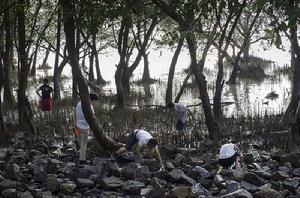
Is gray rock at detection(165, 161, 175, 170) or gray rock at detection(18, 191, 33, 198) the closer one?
gray rock at detection(18, 191, 33, 198)

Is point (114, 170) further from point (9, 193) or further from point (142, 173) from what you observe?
point (9, 193)

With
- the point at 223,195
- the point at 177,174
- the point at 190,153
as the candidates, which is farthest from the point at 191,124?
the point at 223,195

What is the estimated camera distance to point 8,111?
65.2ft

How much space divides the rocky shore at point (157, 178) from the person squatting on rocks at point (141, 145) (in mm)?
252

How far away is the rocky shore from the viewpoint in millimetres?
8750

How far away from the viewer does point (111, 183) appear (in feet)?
30.7

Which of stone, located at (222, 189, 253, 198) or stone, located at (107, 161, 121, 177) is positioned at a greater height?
stone, located at (107, 161, 121, 177)

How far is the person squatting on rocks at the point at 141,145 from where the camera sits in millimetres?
10789

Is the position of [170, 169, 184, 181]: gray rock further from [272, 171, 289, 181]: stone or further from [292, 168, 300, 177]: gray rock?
[292, 168, 300, 177]: gray rock

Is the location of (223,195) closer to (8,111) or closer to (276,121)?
(276,121)

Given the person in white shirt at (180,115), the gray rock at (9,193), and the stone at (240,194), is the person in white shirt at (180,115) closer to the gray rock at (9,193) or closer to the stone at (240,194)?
the stone at (240,194)

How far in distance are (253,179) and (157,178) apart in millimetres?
1718

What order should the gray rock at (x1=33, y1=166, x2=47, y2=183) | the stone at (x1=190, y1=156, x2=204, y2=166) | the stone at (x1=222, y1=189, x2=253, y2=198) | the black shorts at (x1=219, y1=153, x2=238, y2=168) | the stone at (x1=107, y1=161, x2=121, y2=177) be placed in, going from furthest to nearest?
the stone at (x1=190, y1=156, x2=204, y2=166) < the black shorts at (x1=219, y1=153, x2=238, y2=168) < the stone at (x1=107, y1=161, x2=121, y2=177) < the gray rock at (x1=33, y1=166, x2=47, y2=183) < the stone at (x1=222, y1=189, x2=253, y2=198)

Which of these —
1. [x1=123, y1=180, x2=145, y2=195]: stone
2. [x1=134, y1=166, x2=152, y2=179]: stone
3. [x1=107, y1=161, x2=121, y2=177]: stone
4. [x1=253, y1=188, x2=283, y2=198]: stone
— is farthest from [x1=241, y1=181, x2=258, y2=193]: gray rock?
[x1=107, y1=161, x2=121, y2=177]: stone
